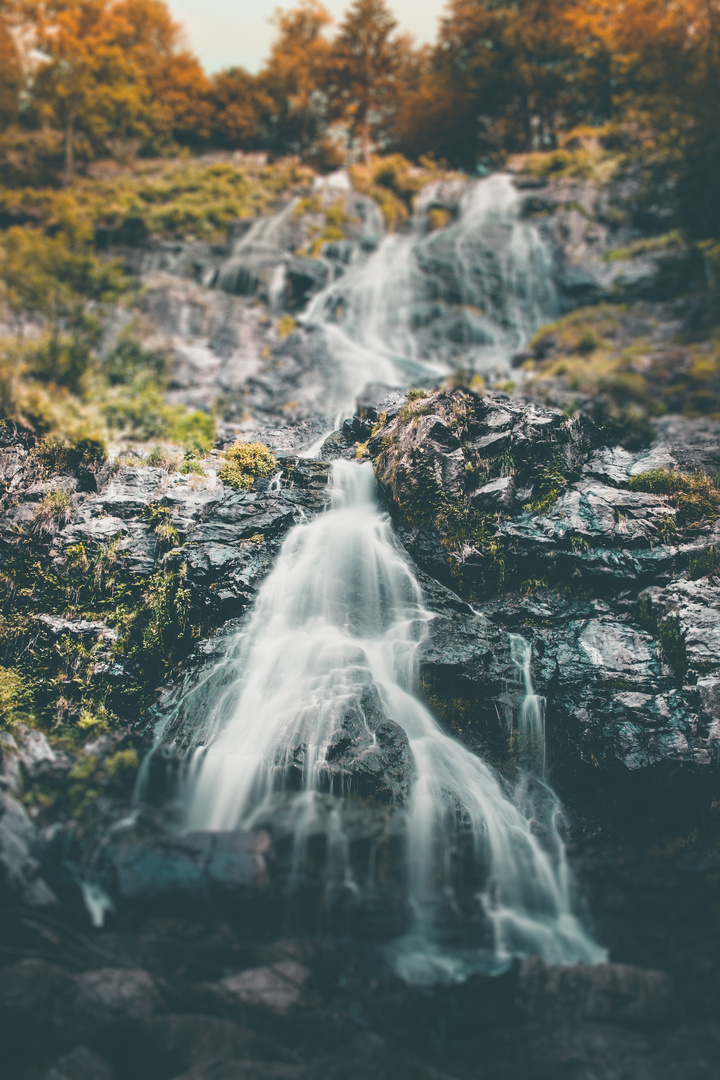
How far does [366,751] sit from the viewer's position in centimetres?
745

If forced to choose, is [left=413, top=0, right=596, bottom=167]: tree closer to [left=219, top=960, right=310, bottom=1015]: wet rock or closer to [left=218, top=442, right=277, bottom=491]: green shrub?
[left=218, top=442, right=277, bottom=491]: green shrub

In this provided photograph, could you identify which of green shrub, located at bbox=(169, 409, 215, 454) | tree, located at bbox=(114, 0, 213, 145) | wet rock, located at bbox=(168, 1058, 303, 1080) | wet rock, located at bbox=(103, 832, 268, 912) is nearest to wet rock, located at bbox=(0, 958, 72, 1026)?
wet rock, located at bbox=(103, 832, 268, 912)

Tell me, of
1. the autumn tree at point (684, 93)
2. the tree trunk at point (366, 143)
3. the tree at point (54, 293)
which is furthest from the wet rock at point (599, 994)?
the tree trunk at point (366, 143)

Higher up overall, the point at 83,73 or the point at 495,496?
the point at 83,73

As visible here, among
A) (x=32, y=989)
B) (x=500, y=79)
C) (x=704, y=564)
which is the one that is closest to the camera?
(x=32, y=989)

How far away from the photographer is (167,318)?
19.5 metres

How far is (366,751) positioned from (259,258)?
20.0m

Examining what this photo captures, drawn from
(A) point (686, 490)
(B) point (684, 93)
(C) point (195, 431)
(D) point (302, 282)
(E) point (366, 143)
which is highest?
(E) point (366, 143)

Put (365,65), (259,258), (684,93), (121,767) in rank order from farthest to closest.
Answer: (365,65) → (259,258) → (684,93) → (121,767)

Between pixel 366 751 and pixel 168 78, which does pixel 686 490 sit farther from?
pixel 168 78

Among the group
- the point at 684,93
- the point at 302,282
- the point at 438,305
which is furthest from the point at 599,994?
the point at 684,93

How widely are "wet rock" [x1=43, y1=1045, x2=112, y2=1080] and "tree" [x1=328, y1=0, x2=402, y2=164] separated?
3421 centimetres

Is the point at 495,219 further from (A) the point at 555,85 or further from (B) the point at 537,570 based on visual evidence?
(B) the point at 537,570

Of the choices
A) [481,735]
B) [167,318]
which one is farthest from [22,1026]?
[167,318]
